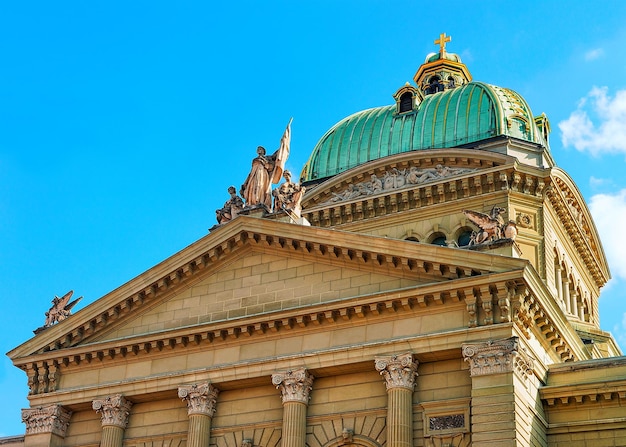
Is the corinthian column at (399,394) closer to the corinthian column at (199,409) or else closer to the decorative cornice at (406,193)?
the corinthian column at (199,409)

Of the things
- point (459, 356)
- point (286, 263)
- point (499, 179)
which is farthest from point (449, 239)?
point (459, 356)

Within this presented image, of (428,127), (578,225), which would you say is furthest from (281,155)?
(578,225)

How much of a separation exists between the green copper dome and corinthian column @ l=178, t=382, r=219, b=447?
19.1m

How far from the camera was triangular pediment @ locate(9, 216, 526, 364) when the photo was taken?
31344mm

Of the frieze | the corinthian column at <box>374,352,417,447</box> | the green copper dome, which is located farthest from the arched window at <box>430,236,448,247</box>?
the corinthian column at <box>374,352,417,447</box>

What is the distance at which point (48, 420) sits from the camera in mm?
35438

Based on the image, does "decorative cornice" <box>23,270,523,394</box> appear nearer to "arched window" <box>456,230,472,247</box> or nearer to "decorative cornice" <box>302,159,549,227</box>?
"arched window" <box>456,230,472,247</box>

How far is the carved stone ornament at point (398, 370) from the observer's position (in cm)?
2984

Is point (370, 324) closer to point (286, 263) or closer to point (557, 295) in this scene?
point (286, 263)

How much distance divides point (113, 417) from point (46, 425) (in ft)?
8.97

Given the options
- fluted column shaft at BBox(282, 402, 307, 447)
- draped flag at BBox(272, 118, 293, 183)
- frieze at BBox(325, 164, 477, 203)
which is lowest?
fluted column shaft at BBox(282, 402, 307, 447)

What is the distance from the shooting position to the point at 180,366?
1344 inches

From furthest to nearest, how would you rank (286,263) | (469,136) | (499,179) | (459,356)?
(469,136) → (499,179) → (286,263) → (459,356)

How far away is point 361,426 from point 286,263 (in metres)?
6.31
